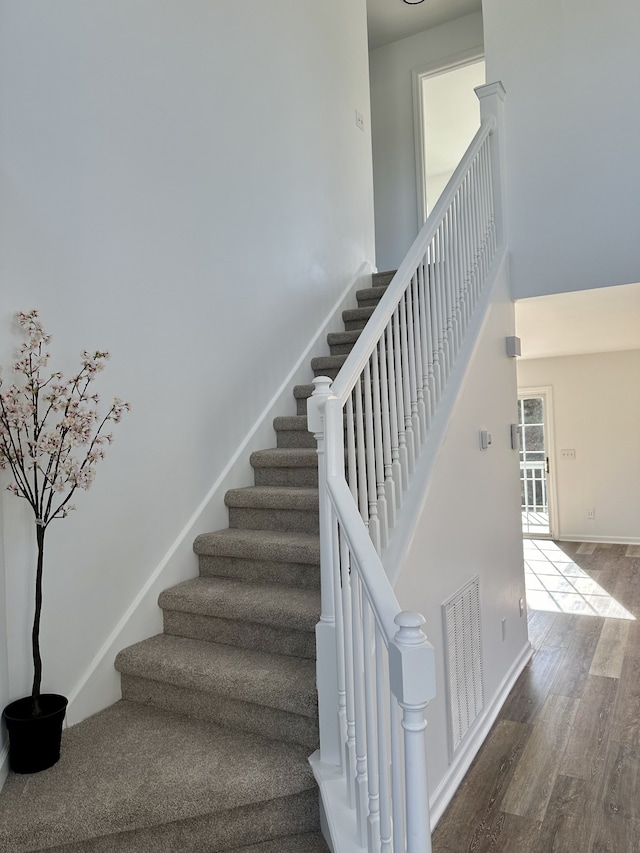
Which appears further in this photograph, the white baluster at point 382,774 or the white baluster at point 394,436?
the white baluster at point 394,436

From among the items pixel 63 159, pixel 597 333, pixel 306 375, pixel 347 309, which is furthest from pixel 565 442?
pixel 63 159

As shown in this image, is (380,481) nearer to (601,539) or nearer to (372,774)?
(372,774)

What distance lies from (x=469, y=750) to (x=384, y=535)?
1.26 m

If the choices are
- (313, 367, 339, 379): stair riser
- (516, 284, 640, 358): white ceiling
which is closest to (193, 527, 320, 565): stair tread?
(313, 367, 339, 379): stair riser

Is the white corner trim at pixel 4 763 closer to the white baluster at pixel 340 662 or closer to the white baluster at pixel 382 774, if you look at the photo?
the white baluster at pixel 340 662

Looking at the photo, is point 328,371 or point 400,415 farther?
point 328,371

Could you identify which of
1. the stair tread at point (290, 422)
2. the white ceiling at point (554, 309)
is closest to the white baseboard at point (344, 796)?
the stair tread at point (290, 422)

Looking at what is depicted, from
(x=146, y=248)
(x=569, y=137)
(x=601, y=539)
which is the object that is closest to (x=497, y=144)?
(x=569, y=137)

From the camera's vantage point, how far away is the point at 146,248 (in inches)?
99.6

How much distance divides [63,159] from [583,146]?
2.98 metres

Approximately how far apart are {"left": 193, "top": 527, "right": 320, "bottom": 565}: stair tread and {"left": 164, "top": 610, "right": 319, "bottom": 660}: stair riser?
0.31 metres

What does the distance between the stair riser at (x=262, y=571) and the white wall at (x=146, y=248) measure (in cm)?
13

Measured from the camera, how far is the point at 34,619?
190cm

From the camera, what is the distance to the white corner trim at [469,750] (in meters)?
2.25
